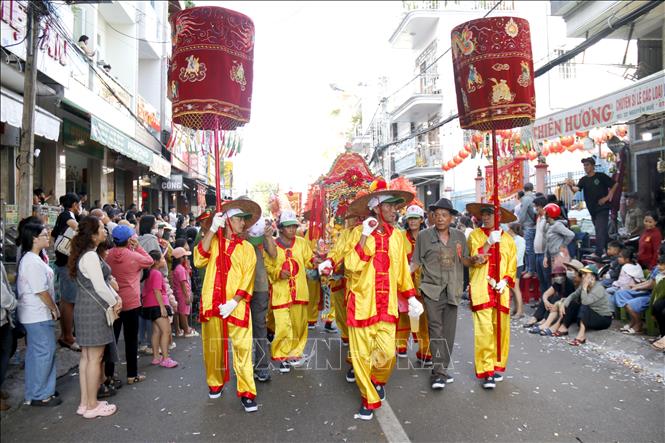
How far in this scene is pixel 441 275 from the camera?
5.26 m

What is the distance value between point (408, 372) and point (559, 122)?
5888mm

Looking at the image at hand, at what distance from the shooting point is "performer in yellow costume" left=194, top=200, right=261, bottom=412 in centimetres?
463

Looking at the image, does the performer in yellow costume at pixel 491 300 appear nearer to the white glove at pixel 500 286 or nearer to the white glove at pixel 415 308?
the white glove at pixel 500 286

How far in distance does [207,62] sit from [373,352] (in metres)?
3.19

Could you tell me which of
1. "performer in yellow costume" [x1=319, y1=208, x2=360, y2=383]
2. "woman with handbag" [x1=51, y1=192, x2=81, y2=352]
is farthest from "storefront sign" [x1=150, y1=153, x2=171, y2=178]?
"performer in yellow costume" [x1=319, y1=208, x2=360, y2=383]

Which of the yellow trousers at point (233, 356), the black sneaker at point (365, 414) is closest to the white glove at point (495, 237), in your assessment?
the black sneaker at point (365, 414)

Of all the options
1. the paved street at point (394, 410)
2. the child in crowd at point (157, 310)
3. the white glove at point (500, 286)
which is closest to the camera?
the paved street at point (394, 410)

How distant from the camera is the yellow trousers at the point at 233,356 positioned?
178 inches

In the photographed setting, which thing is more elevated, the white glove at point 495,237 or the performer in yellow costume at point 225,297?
the white glove at point 495,237

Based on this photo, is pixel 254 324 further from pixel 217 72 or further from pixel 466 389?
pixel 217 72

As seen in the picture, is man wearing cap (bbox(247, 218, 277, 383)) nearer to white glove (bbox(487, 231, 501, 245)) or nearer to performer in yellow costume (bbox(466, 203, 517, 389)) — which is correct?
performer in yellow costume (bbox(466, 203, 517, 389))

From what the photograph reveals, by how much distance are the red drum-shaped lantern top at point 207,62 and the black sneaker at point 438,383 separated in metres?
3.32

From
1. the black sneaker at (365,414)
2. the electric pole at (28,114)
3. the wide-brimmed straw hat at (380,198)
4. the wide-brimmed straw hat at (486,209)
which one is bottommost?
the black sneaker at (365,414)

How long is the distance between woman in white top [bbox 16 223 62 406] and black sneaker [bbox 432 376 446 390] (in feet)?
11.6
